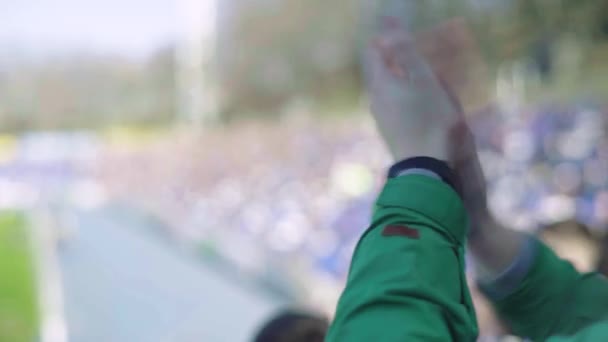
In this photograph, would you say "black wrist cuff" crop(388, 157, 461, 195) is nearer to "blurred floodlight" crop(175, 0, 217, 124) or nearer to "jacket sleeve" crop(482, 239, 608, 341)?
"jacket sleeve" crop(482, 239, 608, 341)

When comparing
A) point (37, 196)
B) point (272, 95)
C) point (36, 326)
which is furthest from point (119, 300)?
point (37, 196)

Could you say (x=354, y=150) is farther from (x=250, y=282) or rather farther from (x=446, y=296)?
(x=446, y=296)

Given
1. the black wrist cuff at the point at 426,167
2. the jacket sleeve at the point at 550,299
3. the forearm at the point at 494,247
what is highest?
the black wrist cuff at the point at 426,167

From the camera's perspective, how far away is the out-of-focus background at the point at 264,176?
5.47 ft

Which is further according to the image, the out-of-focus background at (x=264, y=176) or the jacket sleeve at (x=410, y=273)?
the out-of-focus background at (x=264, y=176)

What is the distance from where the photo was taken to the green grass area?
3520mm

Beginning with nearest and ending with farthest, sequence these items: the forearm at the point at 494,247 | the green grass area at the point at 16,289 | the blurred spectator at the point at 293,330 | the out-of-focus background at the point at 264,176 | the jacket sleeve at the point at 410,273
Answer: the jacket sleeve at the point at 410,273 → the forearm at the point at 494,247 → the blurred spectator at the point at 293,330 → the out-of-focus background at the point at 264,176 → the green grass area at the point at 16,289

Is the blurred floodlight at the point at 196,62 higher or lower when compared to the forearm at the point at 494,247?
lower

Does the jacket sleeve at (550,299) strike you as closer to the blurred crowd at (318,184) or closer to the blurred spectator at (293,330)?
the blurred crowd at (318,184)

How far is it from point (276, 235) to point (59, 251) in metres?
2.55

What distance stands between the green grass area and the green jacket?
3208 millimetres

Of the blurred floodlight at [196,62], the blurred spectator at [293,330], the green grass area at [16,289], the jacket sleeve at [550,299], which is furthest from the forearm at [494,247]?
the blurred floodlight at [196,62]

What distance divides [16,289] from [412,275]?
4675 millimetres

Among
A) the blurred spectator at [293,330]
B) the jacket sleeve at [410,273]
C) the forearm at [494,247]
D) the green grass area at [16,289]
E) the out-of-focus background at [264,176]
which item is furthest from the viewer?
the green grass area at [16,289]
